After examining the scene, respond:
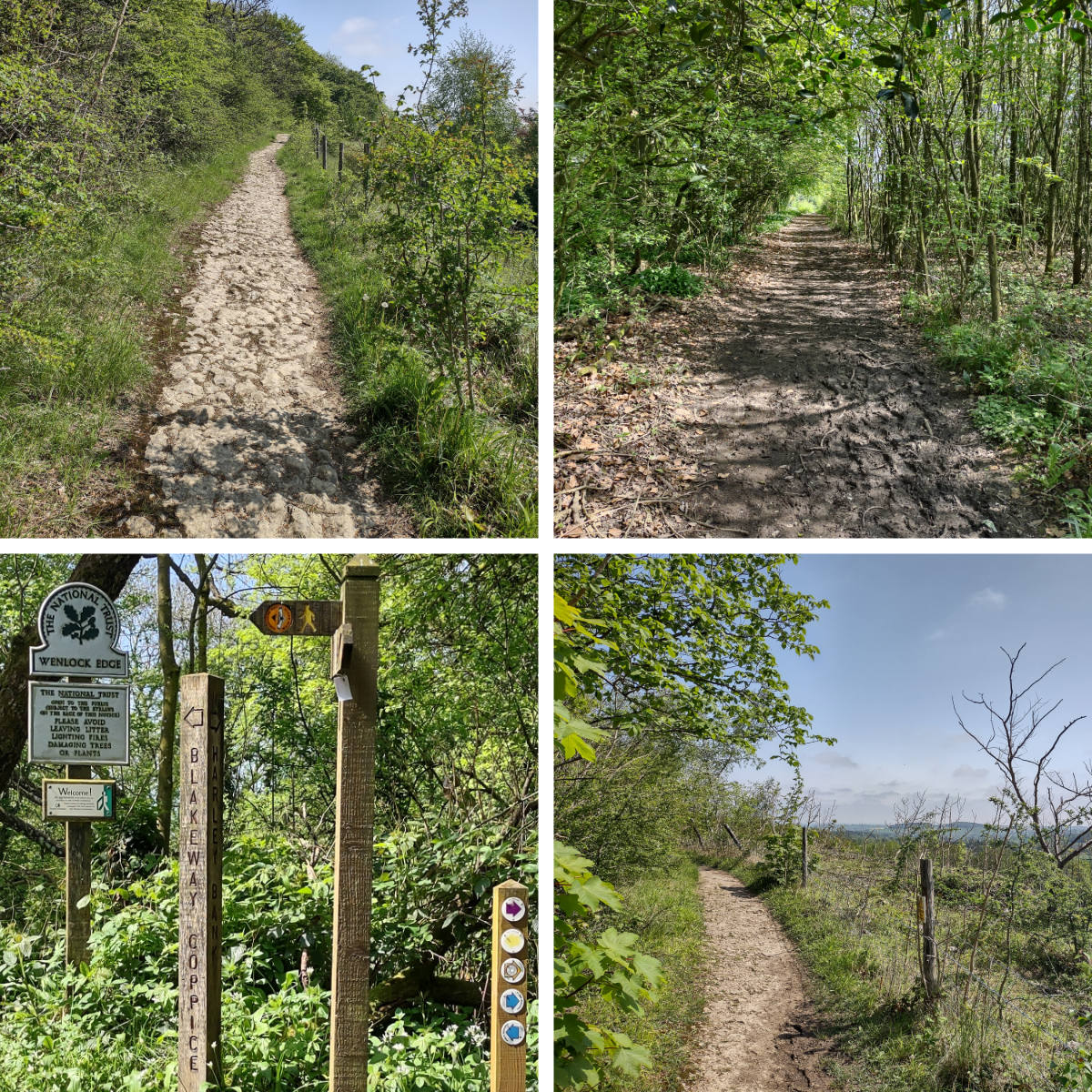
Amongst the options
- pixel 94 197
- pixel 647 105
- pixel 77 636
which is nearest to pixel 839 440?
pixel 647 105

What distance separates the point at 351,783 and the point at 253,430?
8.88ft

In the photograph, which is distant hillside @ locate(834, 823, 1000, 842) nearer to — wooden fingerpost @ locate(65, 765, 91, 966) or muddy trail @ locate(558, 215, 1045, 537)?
muddy trail @ locate(558, 215, 1045, 537)

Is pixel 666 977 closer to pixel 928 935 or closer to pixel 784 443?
pixel 928 935

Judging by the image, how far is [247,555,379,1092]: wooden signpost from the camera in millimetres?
2645

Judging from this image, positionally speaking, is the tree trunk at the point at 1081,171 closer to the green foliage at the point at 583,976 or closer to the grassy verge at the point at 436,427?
the grassy verge at the point at 436,427

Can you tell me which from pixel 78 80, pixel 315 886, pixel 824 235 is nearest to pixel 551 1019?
pixel 315 886

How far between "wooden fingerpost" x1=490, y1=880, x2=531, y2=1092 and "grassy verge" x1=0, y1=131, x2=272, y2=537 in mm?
2728

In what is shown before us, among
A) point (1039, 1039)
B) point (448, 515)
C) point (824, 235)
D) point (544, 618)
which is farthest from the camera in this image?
point (824, 235)

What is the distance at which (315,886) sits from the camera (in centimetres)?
405

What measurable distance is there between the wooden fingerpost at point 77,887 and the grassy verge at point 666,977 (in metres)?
2.84

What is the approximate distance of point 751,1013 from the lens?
4.50 m

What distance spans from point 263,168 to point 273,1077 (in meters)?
12.2

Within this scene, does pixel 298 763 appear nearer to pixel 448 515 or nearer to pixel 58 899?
pixel 58 899

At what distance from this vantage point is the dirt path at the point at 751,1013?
369 cm
